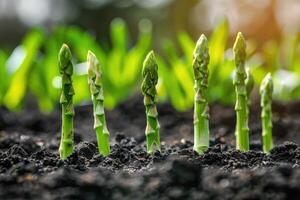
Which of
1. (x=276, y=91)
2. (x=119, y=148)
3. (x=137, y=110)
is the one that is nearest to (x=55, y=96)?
(x=137, y=110)

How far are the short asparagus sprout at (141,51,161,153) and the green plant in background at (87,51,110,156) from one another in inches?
6.9

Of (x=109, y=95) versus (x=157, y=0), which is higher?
(x=157, y=0)

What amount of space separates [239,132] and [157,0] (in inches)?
532

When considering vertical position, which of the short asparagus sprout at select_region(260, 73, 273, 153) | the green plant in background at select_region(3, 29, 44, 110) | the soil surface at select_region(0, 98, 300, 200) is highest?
the green plant in background at select_region(3, 29, 44, 110)

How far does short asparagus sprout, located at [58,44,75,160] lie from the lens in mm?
2271

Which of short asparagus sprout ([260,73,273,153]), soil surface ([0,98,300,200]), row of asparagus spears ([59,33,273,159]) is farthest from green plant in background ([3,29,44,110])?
short asparagus sprout ([260,73,273,153])

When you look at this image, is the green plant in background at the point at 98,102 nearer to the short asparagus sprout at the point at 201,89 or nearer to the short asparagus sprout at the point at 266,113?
the short asparagus sprout at the point at 201,89

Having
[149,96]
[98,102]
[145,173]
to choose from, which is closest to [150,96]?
[149,96]

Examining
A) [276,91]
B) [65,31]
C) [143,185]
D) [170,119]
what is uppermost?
[65,31]

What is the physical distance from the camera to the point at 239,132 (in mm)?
2467

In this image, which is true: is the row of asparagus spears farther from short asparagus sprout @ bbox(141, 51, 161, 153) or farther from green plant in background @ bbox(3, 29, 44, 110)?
green plant in background @ bbox(3, 29, 44, 110)

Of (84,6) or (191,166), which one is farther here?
(84,6)

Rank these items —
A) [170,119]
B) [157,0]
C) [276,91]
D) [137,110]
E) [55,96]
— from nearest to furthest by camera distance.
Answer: [170,119] < [137,110] < [55,96] < [276,91] < [157,0]

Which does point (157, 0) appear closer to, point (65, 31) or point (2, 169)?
point (65, 31)
